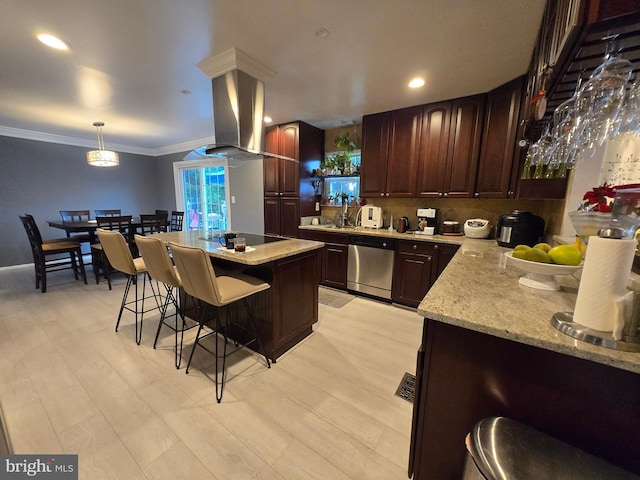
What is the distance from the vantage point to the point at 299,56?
6.75 ft

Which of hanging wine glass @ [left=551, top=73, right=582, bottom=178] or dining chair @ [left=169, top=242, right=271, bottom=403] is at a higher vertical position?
hanging wine glass @ [left=551, top=73, right=582, bottom=178]

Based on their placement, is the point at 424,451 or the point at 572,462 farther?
the point at 424,451

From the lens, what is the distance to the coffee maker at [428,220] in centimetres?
308

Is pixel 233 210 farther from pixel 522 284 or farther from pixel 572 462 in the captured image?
pixel 572 462

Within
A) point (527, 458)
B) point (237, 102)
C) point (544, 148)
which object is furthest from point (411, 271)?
point (237, 102)

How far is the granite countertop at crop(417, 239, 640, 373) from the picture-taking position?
0.66 m

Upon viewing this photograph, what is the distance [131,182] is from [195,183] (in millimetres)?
1599

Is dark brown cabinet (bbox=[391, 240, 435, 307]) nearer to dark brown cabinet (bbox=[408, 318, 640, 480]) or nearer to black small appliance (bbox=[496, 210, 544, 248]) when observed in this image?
black small appliance (bbox=[496, 210, 544, 248])

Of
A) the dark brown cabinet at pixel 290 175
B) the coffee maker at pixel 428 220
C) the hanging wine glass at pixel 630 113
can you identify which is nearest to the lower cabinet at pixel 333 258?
the dark brown cabinet at pixel 290 175

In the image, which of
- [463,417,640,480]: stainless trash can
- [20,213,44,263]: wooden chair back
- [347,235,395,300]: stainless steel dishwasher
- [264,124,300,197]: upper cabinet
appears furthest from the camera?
[264,124,300,197]: upper cabinet

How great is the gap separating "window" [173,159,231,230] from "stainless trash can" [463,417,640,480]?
504cm

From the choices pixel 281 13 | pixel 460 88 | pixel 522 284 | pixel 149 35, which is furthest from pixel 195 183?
pixel 522 284

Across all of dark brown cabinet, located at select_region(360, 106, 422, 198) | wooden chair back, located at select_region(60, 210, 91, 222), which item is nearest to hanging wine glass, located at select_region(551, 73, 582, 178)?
dark brown cabinet, located at select_region(360, 106, 422, 198)

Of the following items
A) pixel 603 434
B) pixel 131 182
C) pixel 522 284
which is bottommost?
pixel 603 434
